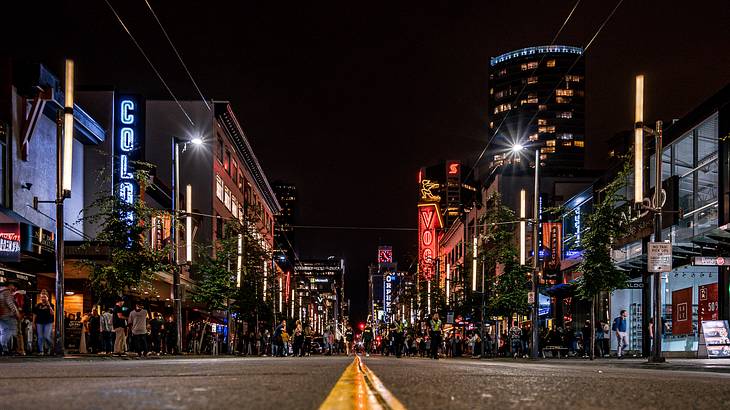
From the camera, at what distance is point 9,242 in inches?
1033

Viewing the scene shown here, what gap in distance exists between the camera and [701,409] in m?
5.20

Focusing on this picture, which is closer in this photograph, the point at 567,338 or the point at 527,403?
the point at 527,403

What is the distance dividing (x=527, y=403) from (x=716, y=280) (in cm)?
2881

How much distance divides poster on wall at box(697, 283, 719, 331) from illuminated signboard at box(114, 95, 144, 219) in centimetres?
2382

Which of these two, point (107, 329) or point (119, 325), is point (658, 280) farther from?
point (107, 329)

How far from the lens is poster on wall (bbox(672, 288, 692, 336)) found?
32469mm

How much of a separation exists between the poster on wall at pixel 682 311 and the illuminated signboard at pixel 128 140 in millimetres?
23233

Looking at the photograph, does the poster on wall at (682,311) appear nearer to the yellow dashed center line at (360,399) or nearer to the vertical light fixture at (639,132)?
the vertical light fixture at (639,132)

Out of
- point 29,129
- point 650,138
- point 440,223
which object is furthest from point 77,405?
point 440,223

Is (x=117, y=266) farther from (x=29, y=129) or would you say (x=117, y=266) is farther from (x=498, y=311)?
(x=498, y=311)

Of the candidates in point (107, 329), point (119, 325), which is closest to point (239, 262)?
point (107, 329)

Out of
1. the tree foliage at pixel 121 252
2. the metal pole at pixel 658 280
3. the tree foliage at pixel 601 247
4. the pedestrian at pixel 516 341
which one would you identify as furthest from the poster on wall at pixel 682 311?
the tree foliage at pixel 121 252

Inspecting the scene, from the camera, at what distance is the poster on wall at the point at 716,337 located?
89.9 feet

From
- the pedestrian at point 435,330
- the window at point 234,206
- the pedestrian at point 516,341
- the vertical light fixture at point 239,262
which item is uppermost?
the window at point 234,206
